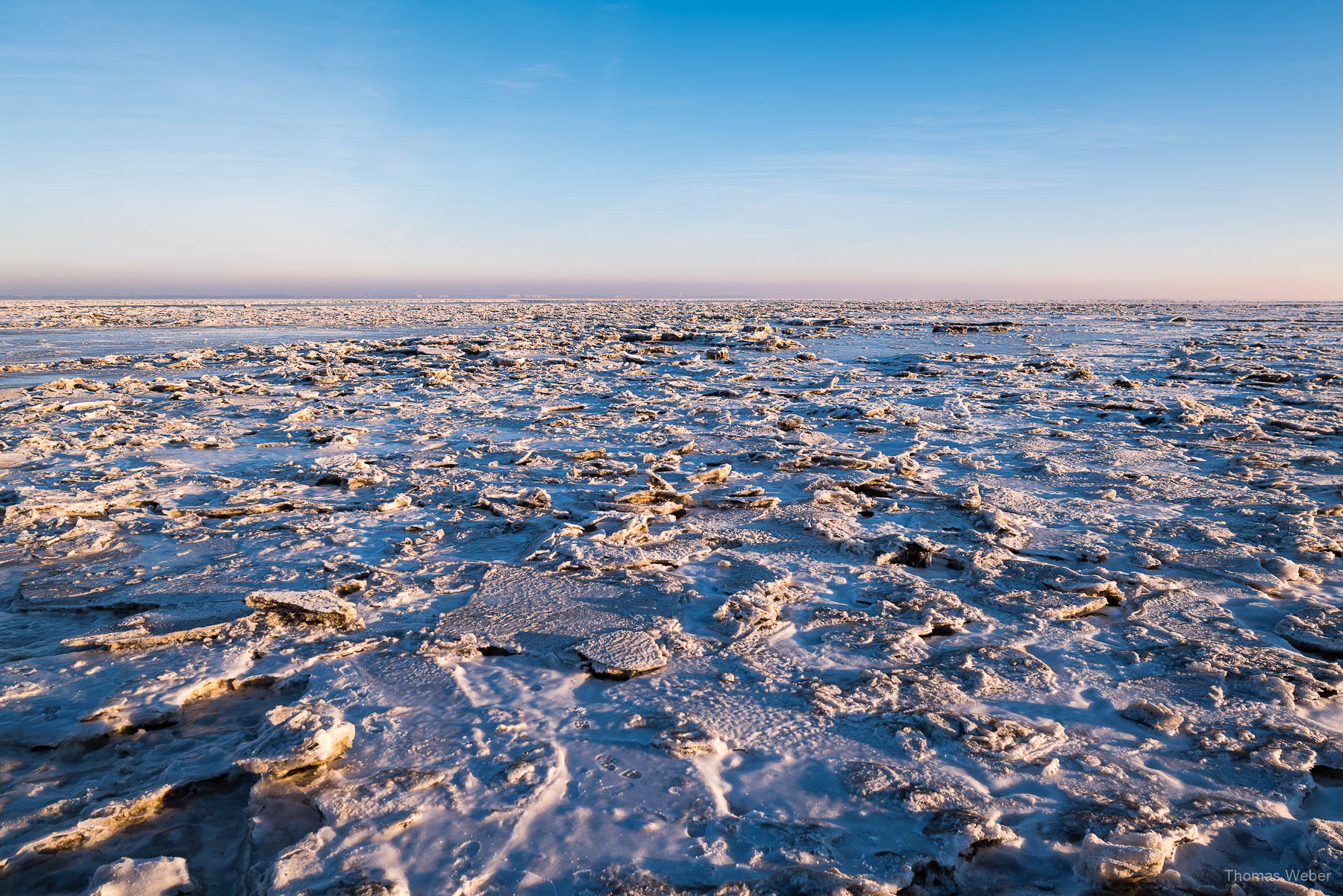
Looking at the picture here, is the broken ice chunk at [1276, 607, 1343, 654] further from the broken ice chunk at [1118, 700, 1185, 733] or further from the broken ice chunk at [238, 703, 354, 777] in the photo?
the broken ice chunk at [238, 703, 354, 777]

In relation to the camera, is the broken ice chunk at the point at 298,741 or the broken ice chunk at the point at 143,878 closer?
the broken ice chunk at the point at 143,878

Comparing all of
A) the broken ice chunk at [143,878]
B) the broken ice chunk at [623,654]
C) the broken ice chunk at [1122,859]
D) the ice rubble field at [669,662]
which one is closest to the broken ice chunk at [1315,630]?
the ice rubble field at [669,662]

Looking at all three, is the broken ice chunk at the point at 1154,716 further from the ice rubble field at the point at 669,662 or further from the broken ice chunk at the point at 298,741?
the broken ice chunk at the point at 298,741

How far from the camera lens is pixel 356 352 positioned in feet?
45.4

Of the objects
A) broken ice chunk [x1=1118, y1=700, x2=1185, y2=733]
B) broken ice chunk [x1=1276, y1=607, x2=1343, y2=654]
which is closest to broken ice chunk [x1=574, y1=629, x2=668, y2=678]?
broken ice chunk [x1=1118, y1=700, x2=1185, y2=733]

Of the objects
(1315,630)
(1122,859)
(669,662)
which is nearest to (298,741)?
(669,662)

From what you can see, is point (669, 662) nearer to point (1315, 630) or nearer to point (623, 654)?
point (623, 654)

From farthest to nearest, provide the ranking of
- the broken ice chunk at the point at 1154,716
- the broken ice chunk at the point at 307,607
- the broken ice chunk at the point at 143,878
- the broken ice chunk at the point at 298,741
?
the broken ice chunk at the point at 307,607, the broken ice chunk at the point at 1154,716, the broken ice chunk at the point at 298,741, the broken ice chunk at the point at 143,878

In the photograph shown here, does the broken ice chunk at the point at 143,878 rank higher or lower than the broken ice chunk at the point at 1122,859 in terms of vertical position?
lower

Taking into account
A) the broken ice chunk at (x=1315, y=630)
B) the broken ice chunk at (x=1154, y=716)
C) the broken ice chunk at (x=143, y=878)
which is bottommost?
the broken ice chunk at (x=143, y=878)

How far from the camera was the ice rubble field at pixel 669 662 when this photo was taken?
5.74ft

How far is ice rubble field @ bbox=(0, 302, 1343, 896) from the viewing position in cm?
175

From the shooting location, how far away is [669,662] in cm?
263

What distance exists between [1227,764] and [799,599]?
156cm
